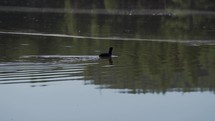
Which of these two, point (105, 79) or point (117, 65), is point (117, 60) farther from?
point (105, 79)

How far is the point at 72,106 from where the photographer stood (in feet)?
50.3

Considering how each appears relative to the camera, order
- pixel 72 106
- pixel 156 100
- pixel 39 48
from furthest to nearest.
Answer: pixel 39 48 < pixel 156 100 < pixel 72 106

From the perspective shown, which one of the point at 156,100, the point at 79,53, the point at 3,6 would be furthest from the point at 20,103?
the point at 3,6

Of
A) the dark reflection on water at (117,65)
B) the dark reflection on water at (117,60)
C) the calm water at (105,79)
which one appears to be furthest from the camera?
the dark reflection on water at (117,60)

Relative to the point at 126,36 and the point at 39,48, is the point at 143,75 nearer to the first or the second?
the point at 39,48

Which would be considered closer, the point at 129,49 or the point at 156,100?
the point at 156,100

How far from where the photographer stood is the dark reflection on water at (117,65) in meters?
19.1

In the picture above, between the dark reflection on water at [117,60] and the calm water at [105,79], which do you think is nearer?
the calm water at [105,79]

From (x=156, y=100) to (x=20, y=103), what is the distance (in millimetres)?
3770

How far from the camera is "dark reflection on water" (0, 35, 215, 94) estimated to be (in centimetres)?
1906

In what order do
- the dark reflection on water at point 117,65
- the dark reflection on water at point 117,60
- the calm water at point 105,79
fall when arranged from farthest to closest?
the dark reflection on water at point 117,60
the dark reflection on water at point 117,65
the calm water at point 105,79

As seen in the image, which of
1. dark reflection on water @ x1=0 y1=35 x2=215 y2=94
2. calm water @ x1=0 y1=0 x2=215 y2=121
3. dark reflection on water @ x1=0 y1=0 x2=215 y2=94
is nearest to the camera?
calm water @ x1=0 y1=0 x2=215 y2=121

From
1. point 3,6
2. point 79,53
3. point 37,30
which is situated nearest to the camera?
point 79,53

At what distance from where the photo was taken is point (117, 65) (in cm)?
2292
